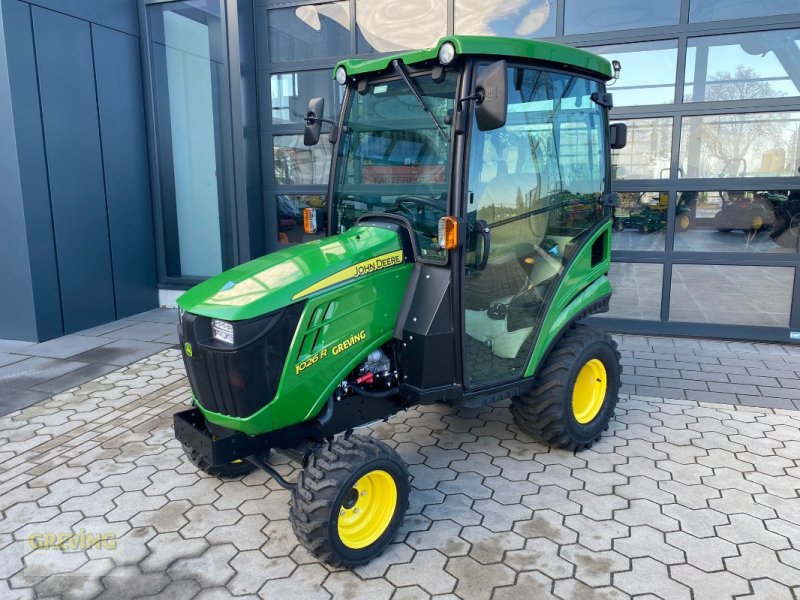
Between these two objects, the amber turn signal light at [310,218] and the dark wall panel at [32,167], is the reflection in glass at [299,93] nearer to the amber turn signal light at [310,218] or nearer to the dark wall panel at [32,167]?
the dark wall panel at [32,167]

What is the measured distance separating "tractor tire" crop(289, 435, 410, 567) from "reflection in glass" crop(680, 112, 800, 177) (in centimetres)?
461

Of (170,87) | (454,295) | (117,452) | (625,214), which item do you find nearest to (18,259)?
(170,87)

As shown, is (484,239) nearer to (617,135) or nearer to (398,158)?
(398,158)

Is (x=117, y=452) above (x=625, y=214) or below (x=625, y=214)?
below

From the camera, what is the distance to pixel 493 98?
258 cm

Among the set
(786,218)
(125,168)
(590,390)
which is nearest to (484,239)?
(590,390)

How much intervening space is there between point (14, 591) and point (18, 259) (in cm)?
431

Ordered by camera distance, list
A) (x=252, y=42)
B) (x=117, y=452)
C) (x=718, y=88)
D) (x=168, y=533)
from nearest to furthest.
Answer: (x=168, y=533)
(x=117, y=452)
(x=718, y=88)
(x=252, y=42)

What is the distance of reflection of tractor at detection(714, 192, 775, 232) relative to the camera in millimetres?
5707

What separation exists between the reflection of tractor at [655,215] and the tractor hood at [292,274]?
12.6 ft

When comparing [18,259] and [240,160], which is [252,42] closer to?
[240,160]

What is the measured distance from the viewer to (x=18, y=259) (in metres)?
5.96

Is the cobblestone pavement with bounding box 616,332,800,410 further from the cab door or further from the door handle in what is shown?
the door handle

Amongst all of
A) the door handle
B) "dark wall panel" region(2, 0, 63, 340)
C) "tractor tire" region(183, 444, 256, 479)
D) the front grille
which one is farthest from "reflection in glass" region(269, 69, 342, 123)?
the front grille
